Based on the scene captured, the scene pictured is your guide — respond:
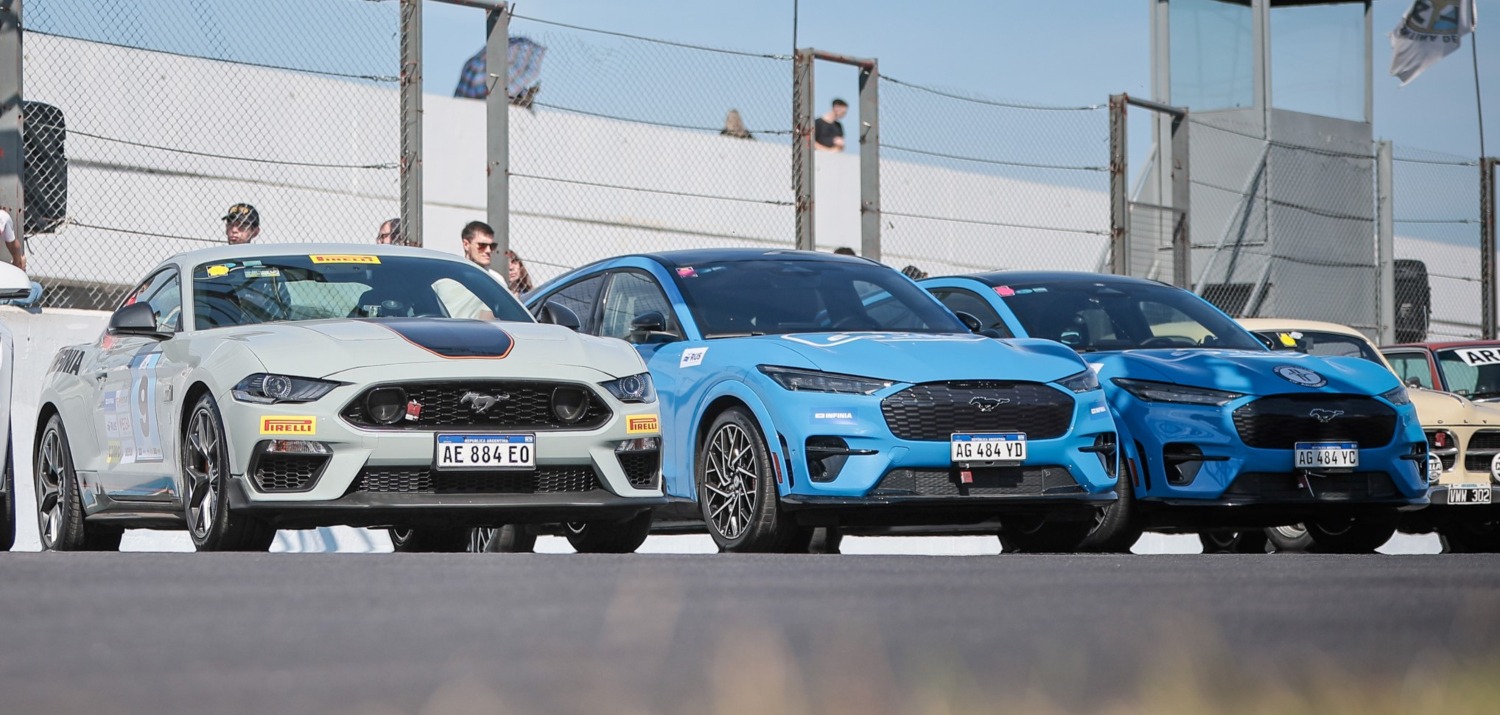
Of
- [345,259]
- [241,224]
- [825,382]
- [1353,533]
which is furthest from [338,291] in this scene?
[1353,533]

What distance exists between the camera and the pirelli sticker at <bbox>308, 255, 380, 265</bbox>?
33.0ft

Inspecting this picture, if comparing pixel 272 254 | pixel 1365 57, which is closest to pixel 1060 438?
pixel 272 254

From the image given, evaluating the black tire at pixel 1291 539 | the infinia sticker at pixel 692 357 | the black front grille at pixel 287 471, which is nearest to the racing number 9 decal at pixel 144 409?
the black front grille at pixel 287 471

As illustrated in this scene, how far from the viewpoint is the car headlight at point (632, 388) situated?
904cm

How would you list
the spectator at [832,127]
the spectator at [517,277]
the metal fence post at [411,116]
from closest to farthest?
the metal fence post at [411,116]
the spectator at [517,277]
the spectator at [832,127]

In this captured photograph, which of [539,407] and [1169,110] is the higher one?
[1169,110]

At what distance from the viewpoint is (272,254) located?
10086mm

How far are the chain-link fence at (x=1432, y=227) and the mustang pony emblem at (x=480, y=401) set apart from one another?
13.1 m

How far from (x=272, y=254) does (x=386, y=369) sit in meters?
1.70

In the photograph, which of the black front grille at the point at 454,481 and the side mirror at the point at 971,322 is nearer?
the black front grille at the point at 454,481

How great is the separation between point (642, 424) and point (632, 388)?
0.17 m

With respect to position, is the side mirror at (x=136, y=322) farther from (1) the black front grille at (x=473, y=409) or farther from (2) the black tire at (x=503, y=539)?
(2) the black tire at (x=503, y=539)

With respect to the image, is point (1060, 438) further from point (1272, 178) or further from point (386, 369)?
point (1272, 178)

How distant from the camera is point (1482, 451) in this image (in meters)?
13.3
